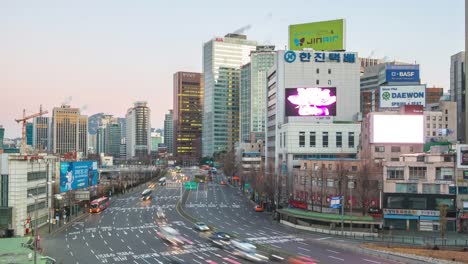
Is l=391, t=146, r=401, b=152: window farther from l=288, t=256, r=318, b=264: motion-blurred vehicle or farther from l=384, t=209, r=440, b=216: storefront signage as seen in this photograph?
l=288, t=256, r=318, b=264: motion-blurred vehicle

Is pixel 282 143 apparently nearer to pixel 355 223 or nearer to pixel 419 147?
pixel 419 147

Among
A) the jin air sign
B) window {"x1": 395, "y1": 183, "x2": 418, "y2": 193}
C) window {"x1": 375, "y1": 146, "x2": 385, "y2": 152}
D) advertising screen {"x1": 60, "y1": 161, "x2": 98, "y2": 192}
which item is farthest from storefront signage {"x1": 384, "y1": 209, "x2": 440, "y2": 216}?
the jin air sign

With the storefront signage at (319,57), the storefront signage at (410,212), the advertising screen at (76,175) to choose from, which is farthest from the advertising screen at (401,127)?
the advertising screen at (76,175)

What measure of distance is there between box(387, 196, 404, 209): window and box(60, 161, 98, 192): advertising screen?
61737 mm

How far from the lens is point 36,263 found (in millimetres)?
46438

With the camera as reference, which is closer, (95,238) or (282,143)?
(95,238)

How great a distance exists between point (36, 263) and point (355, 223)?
162 feet

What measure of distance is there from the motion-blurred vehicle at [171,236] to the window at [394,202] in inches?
1361

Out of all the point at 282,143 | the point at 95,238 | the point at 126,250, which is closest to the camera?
the point at 126,250

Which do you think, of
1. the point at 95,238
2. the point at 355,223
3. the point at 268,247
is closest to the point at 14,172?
the point at 95,238

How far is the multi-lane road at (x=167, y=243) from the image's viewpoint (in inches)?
2315

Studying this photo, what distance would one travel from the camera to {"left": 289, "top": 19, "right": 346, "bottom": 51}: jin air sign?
143 metres

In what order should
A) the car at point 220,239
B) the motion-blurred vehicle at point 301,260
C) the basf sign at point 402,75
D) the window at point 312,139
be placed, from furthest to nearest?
the basf sign at point 402,75 < the window at point 312,139 < the car at point 220,239 < the motion-blurred vehicle at point 301,260

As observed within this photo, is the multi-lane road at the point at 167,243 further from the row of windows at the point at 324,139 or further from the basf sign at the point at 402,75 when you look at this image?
the basf sign at the point at 402,75
